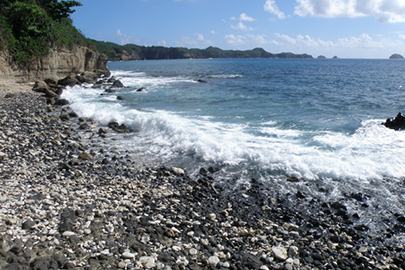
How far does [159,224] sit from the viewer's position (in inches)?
235

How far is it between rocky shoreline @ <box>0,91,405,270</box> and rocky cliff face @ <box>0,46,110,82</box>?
17.5 meters

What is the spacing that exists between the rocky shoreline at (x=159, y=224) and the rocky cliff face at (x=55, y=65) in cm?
1752

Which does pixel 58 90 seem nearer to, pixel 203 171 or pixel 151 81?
pixel 151 81

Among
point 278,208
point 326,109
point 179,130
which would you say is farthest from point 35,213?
point 326,109

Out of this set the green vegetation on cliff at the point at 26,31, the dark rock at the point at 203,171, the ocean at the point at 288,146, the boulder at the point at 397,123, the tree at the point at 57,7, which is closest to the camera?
the ocean at the point at 288,146

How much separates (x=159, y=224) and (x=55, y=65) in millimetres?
30539

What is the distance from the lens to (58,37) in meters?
29.5

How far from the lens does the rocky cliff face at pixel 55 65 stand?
74.7 feet

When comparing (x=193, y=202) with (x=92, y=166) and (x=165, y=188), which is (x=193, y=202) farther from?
(x=92, y=166)

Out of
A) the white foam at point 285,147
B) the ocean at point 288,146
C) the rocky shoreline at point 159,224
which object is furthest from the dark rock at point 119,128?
the rocky shoreline at point 159,224

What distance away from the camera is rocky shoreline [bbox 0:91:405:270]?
4.82 meters

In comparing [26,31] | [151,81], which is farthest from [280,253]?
[151,81]

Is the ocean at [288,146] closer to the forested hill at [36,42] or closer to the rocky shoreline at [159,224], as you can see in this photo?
the rocky shoreline at [159,224]

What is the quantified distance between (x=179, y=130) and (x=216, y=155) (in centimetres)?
340
